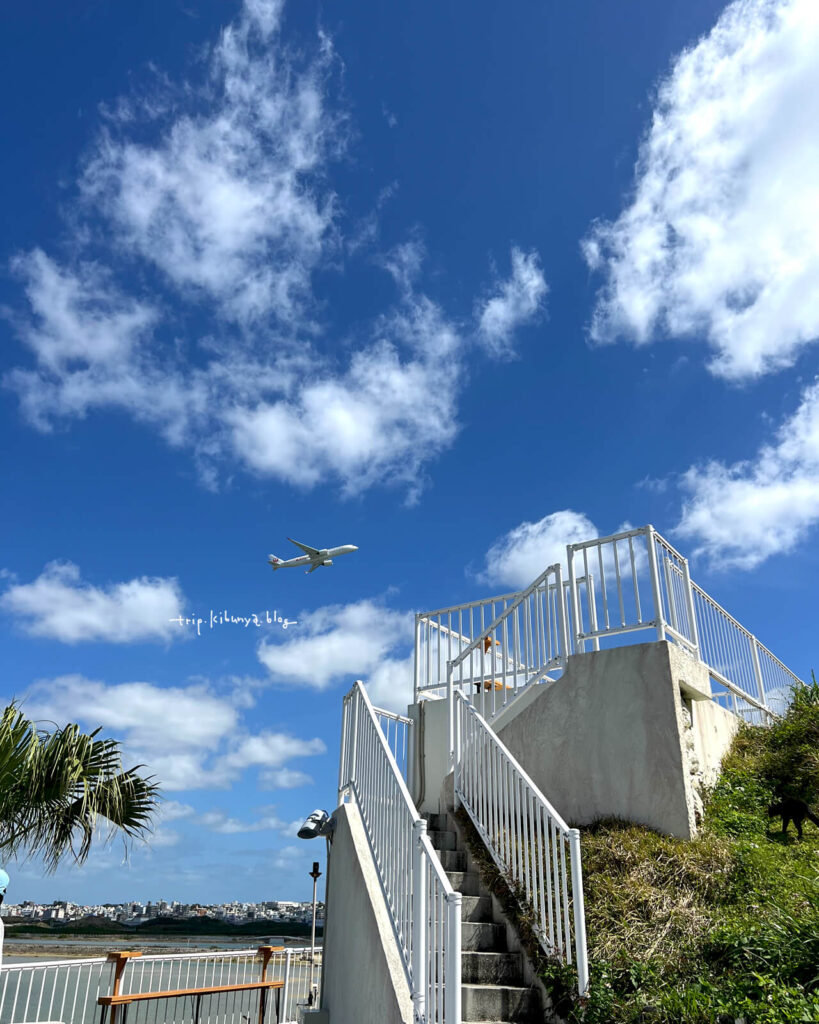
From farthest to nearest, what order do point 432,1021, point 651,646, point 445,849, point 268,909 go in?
point 268,909 → point 651,646 → point 445,849 → point 432,1021

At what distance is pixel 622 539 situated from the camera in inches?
329

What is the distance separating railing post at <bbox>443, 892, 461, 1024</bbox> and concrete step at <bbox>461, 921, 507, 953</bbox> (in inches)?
53.0

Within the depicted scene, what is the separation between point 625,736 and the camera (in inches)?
304

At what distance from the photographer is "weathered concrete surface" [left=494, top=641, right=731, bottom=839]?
729cm

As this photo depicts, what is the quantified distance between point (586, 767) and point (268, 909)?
814 inches

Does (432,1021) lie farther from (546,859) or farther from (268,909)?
(268,909)

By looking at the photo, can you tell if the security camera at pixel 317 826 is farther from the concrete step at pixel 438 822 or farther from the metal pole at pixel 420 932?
the metal pole at pixel 420 932

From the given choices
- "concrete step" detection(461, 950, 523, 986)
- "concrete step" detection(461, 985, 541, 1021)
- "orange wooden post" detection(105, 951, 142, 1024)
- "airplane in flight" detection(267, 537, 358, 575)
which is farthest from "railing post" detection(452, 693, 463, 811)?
"airplane in flight" detection(267, 537, 358, 575)

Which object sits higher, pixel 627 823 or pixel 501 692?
pixel 501 692

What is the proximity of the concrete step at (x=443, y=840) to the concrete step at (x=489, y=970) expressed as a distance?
1381 millimetres

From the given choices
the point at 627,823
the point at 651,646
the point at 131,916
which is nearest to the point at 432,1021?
the point at 627,823

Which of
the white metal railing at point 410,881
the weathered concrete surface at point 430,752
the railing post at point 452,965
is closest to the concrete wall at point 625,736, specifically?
the weathered concrete surface at point 430,752

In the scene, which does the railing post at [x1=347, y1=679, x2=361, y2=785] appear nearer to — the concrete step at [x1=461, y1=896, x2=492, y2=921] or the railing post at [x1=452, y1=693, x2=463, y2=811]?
the railing post at [x1=452, y1=693, x2=463, y2=811]

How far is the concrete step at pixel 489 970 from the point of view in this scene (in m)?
5.68
